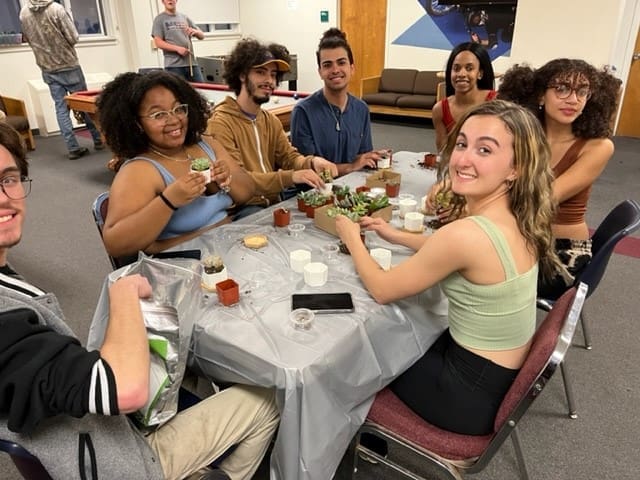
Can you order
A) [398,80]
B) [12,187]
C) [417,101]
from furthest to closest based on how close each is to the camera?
[398,80] < [417,101] < [12,187]

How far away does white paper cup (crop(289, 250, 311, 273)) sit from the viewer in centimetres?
138

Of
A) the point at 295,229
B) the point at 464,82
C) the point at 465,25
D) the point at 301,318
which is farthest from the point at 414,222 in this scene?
the point at 465,25

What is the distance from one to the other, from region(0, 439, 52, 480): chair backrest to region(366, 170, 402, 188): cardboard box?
1568 mm

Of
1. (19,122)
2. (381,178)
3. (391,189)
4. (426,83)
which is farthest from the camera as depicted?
(426,83)

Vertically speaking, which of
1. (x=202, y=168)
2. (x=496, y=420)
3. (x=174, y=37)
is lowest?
(x=496, y=420)

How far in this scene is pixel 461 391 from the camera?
3.88 ft

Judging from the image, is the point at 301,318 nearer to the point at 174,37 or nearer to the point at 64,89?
the point at 174,37

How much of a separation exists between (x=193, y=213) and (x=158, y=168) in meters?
0.20

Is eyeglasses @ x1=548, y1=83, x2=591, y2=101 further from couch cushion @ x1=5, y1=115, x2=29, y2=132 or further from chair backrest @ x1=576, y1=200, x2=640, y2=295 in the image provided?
couch cushion @ x1=5, y1=115, x2=29, y2=132

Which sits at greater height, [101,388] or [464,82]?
[464,82]

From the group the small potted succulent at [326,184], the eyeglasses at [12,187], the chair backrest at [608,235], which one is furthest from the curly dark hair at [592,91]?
the eyeglasses at [12,187]

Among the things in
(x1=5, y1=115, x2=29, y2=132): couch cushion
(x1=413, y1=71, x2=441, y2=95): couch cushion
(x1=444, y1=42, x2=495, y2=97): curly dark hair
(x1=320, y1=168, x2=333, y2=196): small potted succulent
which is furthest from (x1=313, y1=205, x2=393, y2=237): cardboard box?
(x1=413, y1=71, x2=441, y2=95): couch cushion

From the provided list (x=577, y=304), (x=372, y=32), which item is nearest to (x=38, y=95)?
(x=372, y=32)

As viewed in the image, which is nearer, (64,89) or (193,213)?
(193,213)
